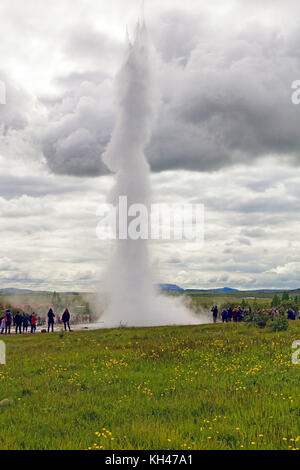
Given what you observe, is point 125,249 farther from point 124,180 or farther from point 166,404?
point 166,404

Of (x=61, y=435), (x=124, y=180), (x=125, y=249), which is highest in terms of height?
(x=124, y=180)

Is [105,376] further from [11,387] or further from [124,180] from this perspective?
[124,180]

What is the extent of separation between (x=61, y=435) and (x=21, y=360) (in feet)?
42.7

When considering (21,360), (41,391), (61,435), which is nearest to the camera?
(61,435)

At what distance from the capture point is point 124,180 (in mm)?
56094

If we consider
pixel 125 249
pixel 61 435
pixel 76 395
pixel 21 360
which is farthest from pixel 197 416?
pixel 125 249

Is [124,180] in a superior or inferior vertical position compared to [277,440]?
superior

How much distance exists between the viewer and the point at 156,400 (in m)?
13.0

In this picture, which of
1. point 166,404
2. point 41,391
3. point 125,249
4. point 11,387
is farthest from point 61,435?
point 125,249

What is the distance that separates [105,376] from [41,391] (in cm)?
270

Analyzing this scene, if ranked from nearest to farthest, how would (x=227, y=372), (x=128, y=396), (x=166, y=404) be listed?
1. (x=166, y=404)
2. (x=128, y=396)
3. (x=227, y=372)

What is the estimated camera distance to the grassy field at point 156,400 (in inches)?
382

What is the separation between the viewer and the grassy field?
9711 mm

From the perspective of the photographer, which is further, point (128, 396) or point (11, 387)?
point (11, 387)
